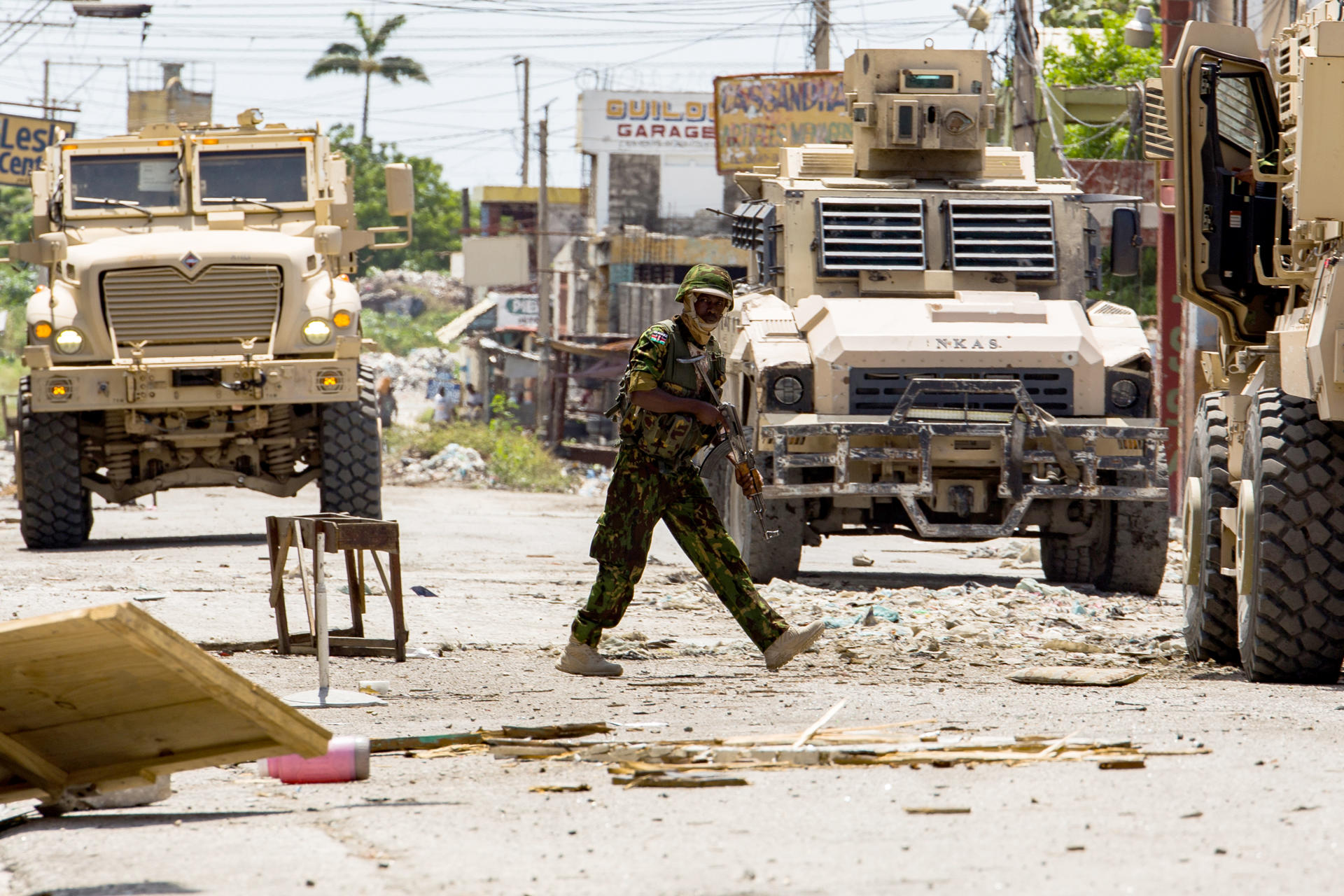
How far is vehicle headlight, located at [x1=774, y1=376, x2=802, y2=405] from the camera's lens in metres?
11.2

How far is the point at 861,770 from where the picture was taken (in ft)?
17.1

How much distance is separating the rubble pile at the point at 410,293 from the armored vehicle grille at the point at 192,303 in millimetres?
58960

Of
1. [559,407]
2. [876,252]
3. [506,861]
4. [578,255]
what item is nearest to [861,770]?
[506,861]

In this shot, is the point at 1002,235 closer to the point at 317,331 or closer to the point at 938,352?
the point at 938,352

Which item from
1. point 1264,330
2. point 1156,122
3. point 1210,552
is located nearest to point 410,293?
point 1156,122

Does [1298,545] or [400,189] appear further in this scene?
[400,189]

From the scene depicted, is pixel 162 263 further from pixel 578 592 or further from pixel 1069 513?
pixel 1069 513

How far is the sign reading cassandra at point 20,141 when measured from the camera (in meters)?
33.7

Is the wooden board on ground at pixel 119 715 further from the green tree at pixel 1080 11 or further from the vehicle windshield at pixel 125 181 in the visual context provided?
the green tree at pixel 1080 11

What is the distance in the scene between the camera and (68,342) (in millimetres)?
13211

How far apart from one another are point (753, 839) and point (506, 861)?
553 mm

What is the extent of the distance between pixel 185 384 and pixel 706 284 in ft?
21.7

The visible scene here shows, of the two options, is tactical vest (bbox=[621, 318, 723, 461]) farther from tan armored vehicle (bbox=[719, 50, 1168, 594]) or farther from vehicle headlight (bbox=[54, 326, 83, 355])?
vehicle headlight (bbox=[54, 326, 83, 355])

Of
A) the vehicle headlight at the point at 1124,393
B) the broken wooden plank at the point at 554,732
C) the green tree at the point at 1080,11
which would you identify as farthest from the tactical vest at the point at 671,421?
the green tree at the point at 1080,11
